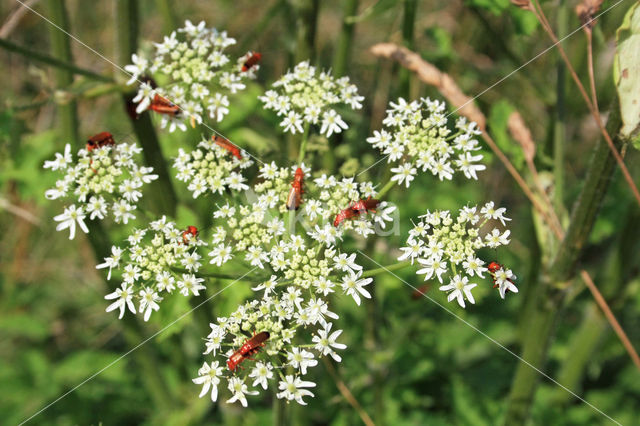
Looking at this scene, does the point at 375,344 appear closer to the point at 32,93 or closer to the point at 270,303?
the point at 270,303

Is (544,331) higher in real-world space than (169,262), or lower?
lower

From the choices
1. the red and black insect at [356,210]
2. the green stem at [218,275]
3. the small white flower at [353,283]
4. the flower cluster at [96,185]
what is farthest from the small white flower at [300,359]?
the flower cluster at [96,185]

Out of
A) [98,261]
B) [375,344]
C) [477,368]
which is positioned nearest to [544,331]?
[375,344]

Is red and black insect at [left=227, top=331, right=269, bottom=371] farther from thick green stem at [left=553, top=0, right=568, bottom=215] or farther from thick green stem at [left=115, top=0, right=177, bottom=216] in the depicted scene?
thick green stem at [left=553, top=0, right=568, bottom=215]

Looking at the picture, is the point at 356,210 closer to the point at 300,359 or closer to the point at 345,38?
the point at 300,359

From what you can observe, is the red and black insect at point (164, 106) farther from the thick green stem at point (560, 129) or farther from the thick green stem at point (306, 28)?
the thick green stem at point (560, 129)

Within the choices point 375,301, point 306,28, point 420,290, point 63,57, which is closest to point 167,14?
point 63,57

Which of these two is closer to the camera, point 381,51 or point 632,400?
point 381,51
